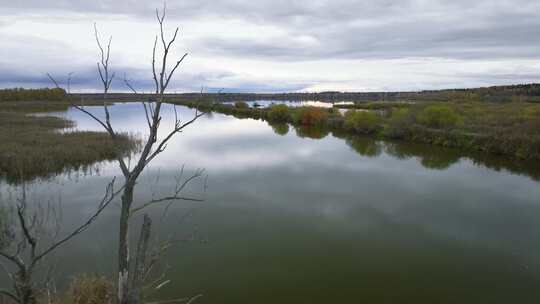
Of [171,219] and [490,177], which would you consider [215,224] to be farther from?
[490,177]

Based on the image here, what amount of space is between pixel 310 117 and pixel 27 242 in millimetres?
28186

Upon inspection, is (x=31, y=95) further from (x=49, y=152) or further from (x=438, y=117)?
(x=438, y=117)

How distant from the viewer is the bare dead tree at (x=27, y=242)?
2.48 m

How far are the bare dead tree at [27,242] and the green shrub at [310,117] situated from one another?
1019 inches

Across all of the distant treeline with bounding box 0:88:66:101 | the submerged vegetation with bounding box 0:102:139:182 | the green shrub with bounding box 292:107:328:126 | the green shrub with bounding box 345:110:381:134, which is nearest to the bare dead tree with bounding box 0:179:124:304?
the submerged vegetation with bounding box 0:102:139:182

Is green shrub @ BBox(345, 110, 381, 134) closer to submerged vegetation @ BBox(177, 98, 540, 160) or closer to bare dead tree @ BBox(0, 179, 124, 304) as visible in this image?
submerged vegetation @ BBox(177, 98, 540, 160)

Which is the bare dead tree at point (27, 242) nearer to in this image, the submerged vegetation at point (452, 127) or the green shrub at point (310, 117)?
the submerged vegetation at point (452, 127)

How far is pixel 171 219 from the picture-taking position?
29.0 ft

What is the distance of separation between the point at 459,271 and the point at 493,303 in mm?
927

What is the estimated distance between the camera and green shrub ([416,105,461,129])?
910 inches

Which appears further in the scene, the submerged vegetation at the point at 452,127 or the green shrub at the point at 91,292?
the submerged vegetation at the point at 452,127

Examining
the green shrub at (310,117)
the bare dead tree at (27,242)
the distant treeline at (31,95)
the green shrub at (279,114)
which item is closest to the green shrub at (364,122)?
the green shrub at (310,117)

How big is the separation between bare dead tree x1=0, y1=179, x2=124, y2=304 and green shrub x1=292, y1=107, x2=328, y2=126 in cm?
2588

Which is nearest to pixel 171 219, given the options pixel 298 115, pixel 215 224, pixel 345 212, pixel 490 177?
pixel 215 224
